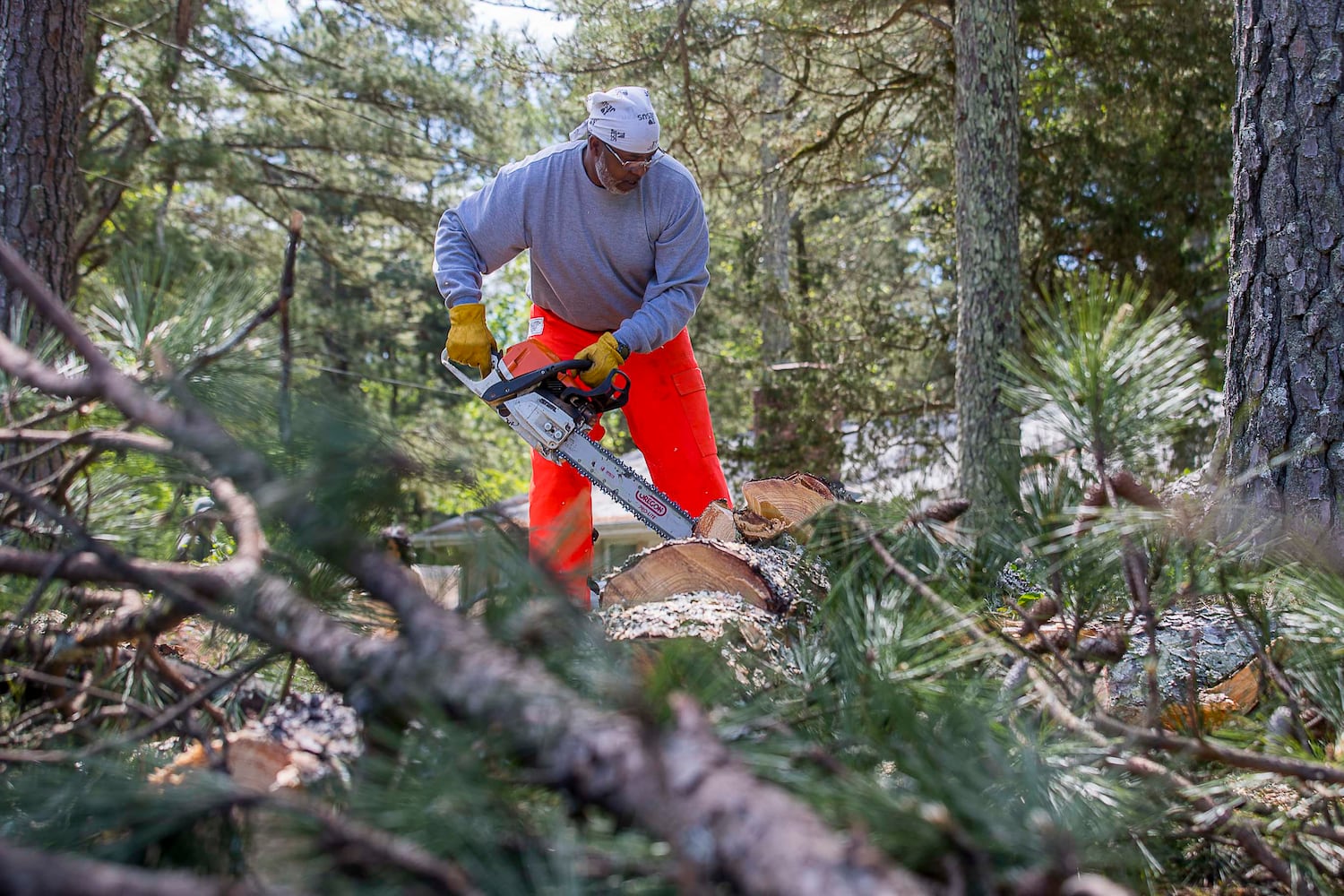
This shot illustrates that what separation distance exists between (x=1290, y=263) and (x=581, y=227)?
2161mm

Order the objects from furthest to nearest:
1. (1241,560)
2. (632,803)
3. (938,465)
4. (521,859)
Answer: (938,465)
(1241,560)
(521,859)
(632,803)

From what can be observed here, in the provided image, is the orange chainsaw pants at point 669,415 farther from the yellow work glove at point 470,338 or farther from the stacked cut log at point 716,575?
the stacked cut log at point 716,575

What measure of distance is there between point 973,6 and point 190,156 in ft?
23.5

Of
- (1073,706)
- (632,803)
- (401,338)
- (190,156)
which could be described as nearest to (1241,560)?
(1073,706)

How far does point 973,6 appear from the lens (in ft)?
23.5

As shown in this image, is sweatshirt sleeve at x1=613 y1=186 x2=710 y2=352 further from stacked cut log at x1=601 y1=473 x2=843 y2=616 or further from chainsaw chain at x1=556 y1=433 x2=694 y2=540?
stacked cut log at x1=601 y1=473 x2=843 y2=616

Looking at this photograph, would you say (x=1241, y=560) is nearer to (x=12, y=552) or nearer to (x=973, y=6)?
(x=12, y=552)

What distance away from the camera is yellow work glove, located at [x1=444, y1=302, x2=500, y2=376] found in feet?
10.6

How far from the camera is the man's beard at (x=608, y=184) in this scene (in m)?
3.31

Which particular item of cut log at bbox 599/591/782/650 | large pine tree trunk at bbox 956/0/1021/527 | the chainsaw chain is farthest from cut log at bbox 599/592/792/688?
large pine tree trunk at bbox 956/0/1021/527

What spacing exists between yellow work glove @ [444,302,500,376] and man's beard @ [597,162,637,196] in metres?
0.60

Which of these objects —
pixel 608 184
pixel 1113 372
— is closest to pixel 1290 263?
pixel 1113 372

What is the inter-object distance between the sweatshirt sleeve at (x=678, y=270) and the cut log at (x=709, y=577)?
1.23 metres

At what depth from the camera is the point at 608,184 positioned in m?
3.35
